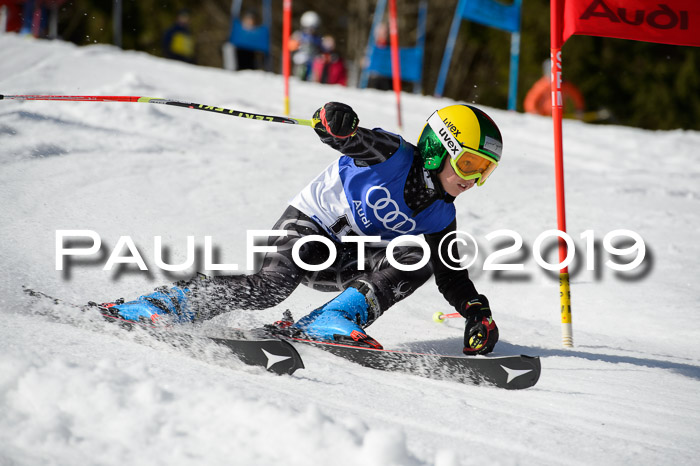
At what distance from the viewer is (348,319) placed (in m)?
3.21

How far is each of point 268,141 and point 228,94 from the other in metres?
2.06

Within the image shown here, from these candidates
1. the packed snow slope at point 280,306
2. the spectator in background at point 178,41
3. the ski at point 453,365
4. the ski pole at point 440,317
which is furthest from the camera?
the spectator in background at point 178,41

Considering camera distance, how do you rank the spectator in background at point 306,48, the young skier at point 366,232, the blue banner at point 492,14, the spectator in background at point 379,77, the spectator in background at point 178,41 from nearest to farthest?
1. the young skier at point 366,232
2. the blue banner at point 492,14
3. the spectator in background at point 379,77
4. the spectator in background at point 306,48
5. the spectator in background at point 178,41

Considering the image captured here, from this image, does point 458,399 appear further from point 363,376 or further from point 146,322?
point 146,322

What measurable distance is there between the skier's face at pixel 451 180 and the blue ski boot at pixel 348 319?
23.7 inches

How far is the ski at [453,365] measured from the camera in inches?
117

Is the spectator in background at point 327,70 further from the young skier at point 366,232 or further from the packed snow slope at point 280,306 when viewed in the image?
the young skier at point 366,232

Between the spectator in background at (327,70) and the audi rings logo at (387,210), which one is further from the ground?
the spectator in background at (327,70)

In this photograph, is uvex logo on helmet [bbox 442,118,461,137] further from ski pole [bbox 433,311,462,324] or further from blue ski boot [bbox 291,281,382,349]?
ski pole [bbox 433,311,462,324]

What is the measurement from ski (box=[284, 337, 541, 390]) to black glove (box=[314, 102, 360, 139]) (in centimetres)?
88

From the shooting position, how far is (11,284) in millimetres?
3480

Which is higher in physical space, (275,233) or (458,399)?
(275,233)

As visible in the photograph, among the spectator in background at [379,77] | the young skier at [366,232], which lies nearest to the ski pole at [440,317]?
the young skier at [366,232]

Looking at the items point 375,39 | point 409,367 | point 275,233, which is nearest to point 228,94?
point 375,39
